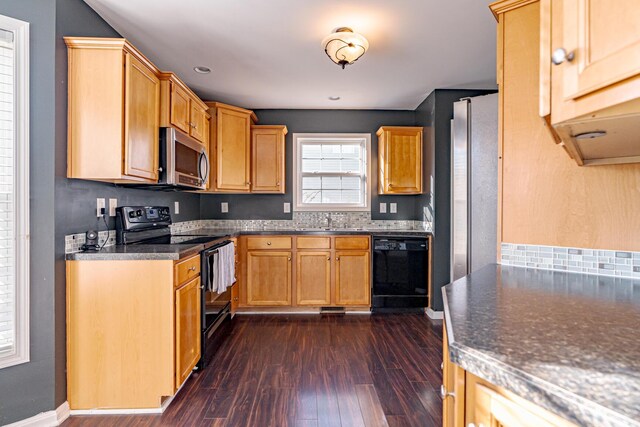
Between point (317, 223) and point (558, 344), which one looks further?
point (317, 223)

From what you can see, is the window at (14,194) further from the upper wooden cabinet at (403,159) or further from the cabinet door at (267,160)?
the upper wooden cabinet at (403,159)

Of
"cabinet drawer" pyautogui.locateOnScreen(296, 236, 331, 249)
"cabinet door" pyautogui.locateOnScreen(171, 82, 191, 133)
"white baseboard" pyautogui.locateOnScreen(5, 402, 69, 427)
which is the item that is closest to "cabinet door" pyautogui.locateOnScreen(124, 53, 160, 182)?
"cabinet door" pyautogui.locateOnScreen(171, 82, 191, 133)

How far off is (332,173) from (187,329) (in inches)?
103

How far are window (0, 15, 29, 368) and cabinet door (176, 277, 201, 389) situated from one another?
72cm

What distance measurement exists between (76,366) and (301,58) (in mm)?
2582

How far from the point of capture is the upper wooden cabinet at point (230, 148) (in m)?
3.43

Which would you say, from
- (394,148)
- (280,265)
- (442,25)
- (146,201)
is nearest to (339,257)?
(280,265)

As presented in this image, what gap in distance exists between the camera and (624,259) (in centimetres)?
121

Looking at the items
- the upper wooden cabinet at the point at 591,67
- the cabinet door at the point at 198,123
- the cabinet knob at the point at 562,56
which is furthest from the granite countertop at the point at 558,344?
the cabinet door at the point at 198,123

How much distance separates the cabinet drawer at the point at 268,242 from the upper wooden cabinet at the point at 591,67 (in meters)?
2.86

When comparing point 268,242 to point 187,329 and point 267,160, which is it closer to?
point 267,160

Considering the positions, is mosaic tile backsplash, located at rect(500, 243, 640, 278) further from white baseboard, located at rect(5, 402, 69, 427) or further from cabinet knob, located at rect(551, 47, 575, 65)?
white baseboard, located at rect(5, 402, 69, 427)

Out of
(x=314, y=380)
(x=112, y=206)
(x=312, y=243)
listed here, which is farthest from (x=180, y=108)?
(x=314, y=380)

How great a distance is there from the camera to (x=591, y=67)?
657mm
